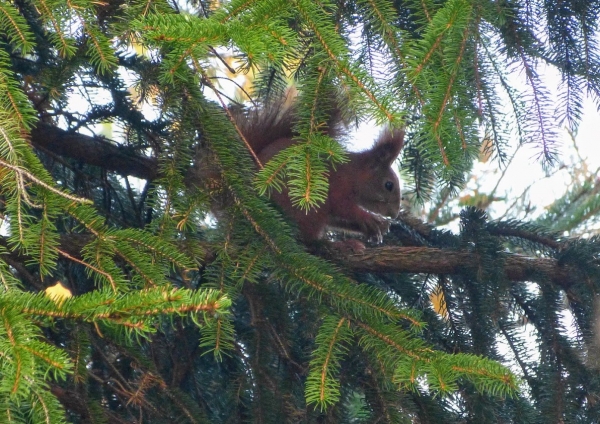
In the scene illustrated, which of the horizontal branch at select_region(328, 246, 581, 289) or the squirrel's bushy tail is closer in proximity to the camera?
the horizontal branch at select_region(328, 246, 581, 289)

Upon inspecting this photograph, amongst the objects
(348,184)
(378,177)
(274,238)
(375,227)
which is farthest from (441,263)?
(378,177)

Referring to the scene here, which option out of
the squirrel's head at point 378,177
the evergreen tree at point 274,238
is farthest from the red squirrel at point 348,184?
the evergreen tree at point 274,238

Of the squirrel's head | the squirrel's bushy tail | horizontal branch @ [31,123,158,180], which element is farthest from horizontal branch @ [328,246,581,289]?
the squirrel's head

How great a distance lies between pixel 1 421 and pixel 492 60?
1.36 metres

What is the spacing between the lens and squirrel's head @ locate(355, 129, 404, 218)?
2979mm

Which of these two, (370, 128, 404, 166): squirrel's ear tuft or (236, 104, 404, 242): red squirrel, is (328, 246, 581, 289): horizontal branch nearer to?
(236, 104, 404, 242): red squirrel

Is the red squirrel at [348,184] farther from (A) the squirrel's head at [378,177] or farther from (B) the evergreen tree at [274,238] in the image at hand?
(B) the evergreen tree at [274,238]

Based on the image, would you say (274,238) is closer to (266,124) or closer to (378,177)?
(266,124)

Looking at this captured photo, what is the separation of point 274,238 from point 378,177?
1.70m

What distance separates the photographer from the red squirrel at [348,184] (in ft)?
8.25

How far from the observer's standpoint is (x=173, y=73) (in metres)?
1.17

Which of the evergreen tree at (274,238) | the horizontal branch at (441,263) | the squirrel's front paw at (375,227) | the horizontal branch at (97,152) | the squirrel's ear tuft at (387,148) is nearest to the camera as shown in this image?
the evergreen tree at (274,238)

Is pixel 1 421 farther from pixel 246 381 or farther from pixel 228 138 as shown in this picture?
pixel 246 381

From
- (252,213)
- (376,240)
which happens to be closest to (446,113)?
(252,213)
